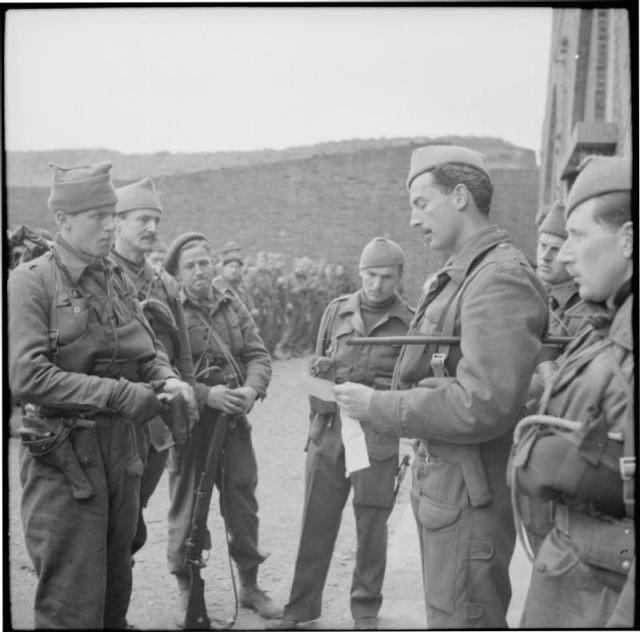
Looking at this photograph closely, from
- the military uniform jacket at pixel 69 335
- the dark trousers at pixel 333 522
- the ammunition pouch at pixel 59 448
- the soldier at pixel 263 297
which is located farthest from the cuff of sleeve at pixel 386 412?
the soldier at pixel 263 297

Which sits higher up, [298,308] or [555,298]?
[555,298]

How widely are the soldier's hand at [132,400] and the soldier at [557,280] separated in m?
2.02

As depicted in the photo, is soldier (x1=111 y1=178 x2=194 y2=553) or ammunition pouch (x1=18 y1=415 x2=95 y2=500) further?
soldier (x1=111 y1=178 x2=194 y2=553)

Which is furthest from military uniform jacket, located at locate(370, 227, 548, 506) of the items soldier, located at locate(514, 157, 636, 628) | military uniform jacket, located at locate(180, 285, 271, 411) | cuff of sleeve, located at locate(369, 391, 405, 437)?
military uniform jacket, located at locate(180, 285, 271, 411)

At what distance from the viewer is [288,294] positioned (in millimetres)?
15602

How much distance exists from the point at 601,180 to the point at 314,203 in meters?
14.9

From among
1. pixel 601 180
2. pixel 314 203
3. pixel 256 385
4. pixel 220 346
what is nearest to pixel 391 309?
pixel 256 385

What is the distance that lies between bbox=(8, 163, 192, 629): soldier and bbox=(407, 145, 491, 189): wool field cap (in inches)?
49.9

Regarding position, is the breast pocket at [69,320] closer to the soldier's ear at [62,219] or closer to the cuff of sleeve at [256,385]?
the soldier's ear at [62,219]

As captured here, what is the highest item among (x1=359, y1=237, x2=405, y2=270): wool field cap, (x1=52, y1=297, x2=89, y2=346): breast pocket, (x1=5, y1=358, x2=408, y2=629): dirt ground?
(x1=359, y1=237, x2=405, y2=270): wool field cap

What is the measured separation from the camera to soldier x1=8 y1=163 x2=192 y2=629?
299 centimetres

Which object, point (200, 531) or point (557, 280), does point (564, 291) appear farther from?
point (200, 531)

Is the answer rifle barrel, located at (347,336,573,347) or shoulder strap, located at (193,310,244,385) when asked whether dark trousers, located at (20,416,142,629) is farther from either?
shoulder strap, located at (193,310,244,385)

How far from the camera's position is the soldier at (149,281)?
4.14m
